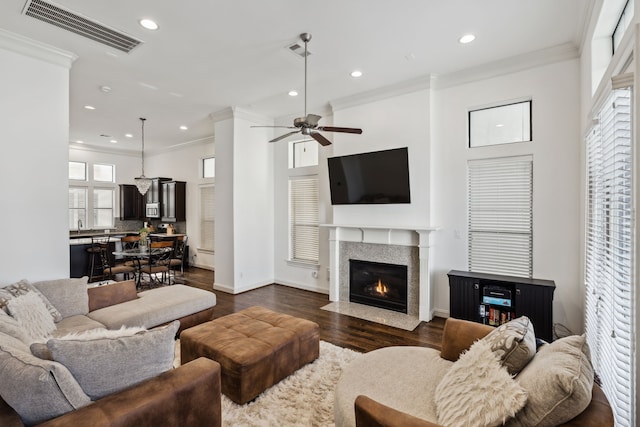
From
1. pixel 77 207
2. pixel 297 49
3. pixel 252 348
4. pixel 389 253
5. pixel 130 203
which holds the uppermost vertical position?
pixel 297 49

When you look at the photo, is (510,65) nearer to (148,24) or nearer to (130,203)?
(148,24)

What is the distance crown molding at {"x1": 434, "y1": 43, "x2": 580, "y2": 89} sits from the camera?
348 centimetres

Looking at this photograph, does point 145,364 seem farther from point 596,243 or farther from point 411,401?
point 596,243

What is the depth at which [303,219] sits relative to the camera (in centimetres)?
603

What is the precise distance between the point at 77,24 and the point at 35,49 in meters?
0.76

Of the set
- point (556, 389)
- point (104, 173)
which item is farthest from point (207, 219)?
point (556, 389)

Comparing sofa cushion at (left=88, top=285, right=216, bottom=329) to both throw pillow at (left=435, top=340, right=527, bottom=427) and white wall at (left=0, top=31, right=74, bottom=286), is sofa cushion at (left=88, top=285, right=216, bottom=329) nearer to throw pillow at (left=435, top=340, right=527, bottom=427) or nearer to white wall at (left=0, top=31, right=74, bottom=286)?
white wall at (left=0, top=31, right=74, bottom=286)

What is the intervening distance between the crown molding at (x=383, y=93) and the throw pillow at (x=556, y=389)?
149 inches

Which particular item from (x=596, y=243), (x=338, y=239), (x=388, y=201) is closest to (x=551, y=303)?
(x=596, y=243)

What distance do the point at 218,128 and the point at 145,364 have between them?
16.5 feet

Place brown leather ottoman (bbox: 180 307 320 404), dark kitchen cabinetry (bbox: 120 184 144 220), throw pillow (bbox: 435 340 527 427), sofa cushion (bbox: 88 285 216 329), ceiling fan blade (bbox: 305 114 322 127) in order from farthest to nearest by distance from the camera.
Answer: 1. dark kitchen cabinetry (bbox: 120 184 144 220)
2. ceiling fan blade (bbox: 305 114 322 127)
3. sofa cushion (bbox: 88 285 216 329)
4. brown leather ottoman (bbox: 180 307 320 404)
5. throw pillow (bbox: 435 340 527 427)

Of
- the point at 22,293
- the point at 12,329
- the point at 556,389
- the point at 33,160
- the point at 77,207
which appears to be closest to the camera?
the point at 556,389

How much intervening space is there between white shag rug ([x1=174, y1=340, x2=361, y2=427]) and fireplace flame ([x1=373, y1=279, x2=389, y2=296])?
1.99m

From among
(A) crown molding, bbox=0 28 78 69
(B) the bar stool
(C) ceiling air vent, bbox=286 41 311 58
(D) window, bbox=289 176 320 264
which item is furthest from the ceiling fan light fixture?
(B) the bar stool
